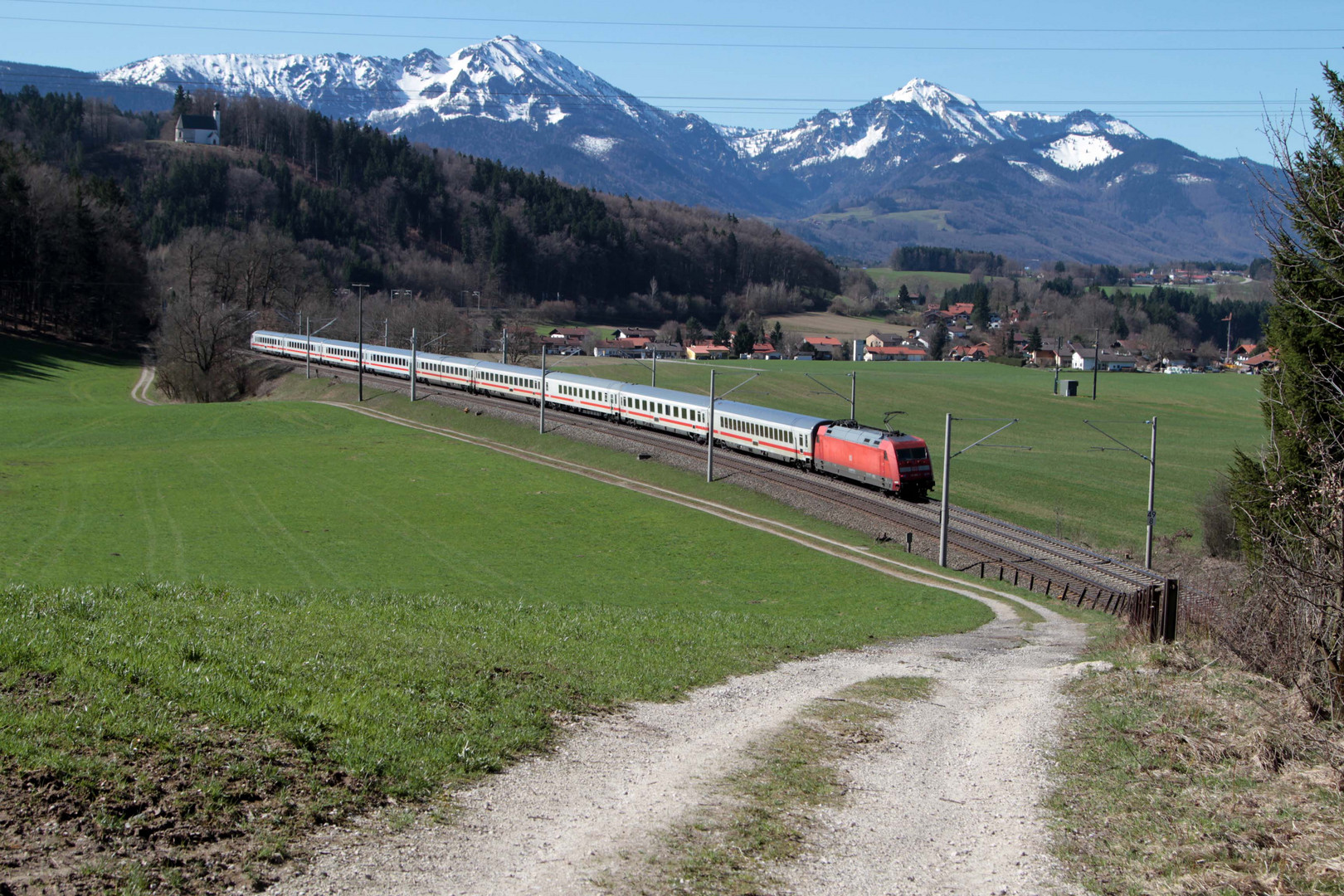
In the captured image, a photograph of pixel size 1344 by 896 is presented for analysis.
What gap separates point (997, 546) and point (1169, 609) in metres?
20.9

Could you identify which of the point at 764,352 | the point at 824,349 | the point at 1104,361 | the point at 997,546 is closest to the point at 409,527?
the point at 997,546

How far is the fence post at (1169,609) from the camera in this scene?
2200cm

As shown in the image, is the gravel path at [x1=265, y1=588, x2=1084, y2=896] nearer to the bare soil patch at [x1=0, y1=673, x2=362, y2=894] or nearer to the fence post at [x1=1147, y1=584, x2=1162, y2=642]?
the bare soil patch at [x1=0, y1=673, x2=362, y2=894]

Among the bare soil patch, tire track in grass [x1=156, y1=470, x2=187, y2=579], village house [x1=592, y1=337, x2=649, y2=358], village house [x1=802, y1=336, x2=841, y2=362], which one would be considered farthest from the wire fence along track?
village house [x1=802, y1=336, x2=841, y2=362]

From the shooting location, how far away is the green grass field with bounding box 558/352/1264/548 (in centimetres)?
5981

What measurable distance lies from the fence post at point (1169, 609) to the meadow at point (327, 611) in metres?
6.54

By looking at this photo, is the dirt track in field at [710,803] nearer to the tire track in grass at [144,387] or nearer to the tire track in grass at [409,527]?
the tire track in grass at [409,527]

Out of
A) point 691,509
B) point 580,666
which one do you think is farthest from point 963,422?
point 580,666

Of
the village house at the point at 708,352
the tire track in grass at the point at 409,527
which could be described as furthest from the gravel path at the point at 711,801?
the village house at the point at 708,352

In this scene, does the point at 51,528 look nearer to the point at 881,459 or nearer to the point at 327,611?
the point at 327,611

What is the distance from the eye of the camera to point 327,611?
2023 centimetres

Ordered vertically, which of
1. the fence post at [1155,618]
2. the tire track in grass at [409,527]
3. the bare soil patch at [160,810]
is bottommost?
the tire track in grass at [409,527]

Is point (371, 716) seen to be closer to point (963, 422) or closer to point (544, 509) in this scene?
point (544, 509)

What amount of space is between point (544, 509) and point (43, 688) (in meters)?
35.7
